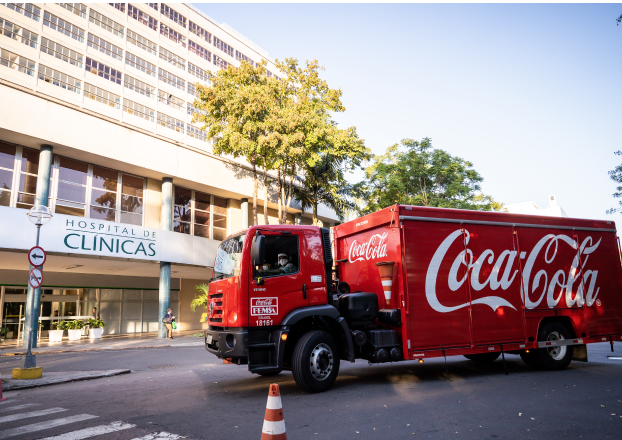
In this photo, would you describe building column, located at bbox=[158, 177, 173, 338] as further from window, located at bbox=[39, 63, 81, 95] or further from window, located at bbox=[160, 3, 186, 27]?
window, located at bbox=[160, 3, 186, 27]

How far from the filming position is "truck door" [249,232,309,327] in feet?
23.7

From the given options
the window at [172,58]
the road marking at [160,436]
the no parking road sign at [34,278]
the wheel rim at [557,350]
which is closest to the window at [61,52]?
the window at [172,58]

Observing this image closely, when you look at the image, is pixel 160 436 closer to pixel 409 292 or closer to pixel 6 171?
pixel 409 292

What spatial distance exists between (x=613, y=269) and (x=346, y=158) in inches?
639

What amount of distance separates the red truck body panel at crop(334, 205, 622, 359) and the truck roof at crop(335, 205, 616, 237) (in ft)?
0.07

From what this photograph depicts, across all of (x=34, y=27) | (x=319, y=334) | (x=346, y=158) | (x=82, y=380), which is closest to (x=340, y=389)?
(x=319, y=334)

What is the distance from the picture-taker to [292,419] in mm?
5738

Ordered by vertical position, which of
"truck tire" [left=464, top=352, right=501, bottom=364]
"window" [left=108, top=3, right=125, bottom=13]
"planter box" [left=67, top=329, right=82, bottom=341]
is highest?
"window" [left=108, top=3, right=125, bottom=13]

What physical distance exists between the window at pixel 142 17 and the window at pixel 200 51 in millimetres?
3919

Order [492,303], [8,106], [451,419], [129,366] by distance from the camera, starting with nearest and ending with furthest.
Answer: [451,419], [492,303], [129,366], [8,106]

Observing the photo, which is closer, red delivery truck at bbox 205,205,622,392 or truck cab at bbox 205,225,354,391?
truck cab at bbox 205,225,354,391

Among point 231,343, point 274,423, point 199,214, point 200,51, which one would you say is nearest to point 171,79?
point 200,51

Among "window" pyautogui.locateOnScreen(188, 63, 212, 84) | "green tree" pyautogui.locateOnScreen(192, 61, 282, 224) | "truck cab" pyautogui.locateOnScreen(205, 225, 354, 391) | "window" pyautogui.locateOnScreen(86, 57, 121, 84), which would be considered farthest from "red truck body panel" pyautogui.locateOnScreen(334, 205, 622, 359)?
"window" pyautogui.locateOnScreen(188, 63, 212, 84)

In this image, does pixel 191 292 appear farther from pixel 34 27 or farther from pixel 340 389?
pixel 340 389
